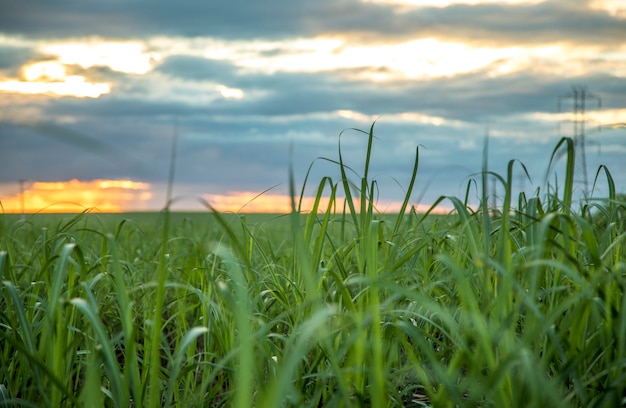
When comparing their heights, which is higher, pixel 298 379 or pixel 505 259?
pixel 505 259

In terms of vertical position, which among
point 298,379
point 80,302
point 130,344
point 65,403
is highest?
point 80,302

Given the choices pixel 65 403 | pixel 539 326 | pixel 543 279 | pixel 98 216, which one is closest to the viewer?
pixel 539 326

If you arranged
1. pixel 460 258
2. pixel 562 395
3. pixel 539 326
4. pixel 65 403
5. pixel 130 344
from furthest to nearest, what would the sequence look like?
1. pixel 460 258
2. pixel 65 403
3. pixel 562 395
4. pixel 130 344
5. pixel 539 326

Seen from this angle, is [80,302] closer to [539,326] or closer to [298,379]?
[298,379]

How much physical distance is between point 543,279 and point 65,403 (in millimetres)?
2053

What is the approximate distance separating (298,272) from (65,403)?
3.59 feet

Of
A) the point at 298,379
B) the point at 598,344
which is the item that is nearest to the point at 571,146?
the point at 598,344

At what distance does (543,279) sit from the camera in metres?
2.65

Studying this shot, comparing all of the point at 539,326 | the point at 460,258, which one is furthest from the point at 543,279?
the point at 539,326

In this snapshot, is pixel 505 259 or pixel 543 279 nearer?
pixel 505 259

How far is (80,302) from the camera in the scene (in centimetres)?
178

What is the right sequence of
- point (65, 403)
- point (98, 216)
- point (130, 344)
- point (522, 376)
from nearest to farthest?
point (522, 376)
point (130, 344)
point (65, 403)
point (98, 216)

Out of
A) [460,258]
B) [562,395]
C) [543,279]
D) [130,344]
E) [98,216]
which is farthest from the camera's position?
[98,216]

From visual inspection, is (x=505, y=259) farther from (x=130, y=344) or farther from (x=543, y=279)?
(x=130, y=344)
